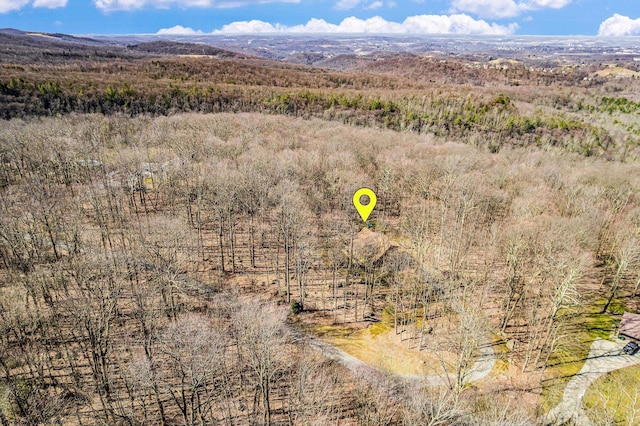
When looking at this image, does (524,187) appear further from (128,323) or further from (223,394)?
(128,323)

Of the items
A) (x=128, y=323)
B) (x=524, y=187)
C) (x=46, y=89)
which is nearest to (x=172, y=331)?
(x=128, y=323)

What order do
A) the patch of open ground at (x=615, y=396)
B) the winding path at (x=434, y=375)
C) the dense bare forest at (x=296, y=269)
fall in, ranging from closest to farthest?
the patch of open ground at (x=615, y=396) < the dense bare forest at (x=296, y=269) < the winding path at (x=434, y=375)

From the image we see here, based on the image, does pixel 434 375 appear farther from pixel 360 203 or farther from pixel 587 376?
pixel 360 203

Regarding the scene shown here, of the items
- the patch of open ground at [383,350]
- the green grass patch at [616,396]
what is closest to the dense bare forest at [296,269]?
the patch of open ground at [383,350]

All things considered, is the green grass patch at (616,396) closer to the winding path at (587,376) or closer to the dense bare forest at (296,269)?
the winding path at (587,376)

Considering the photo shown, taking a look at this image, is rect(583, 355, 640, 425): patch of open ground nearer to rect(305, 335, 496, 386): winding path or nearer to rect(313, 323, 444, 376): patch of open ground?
rect(305, 335, 496, 386): winding path
